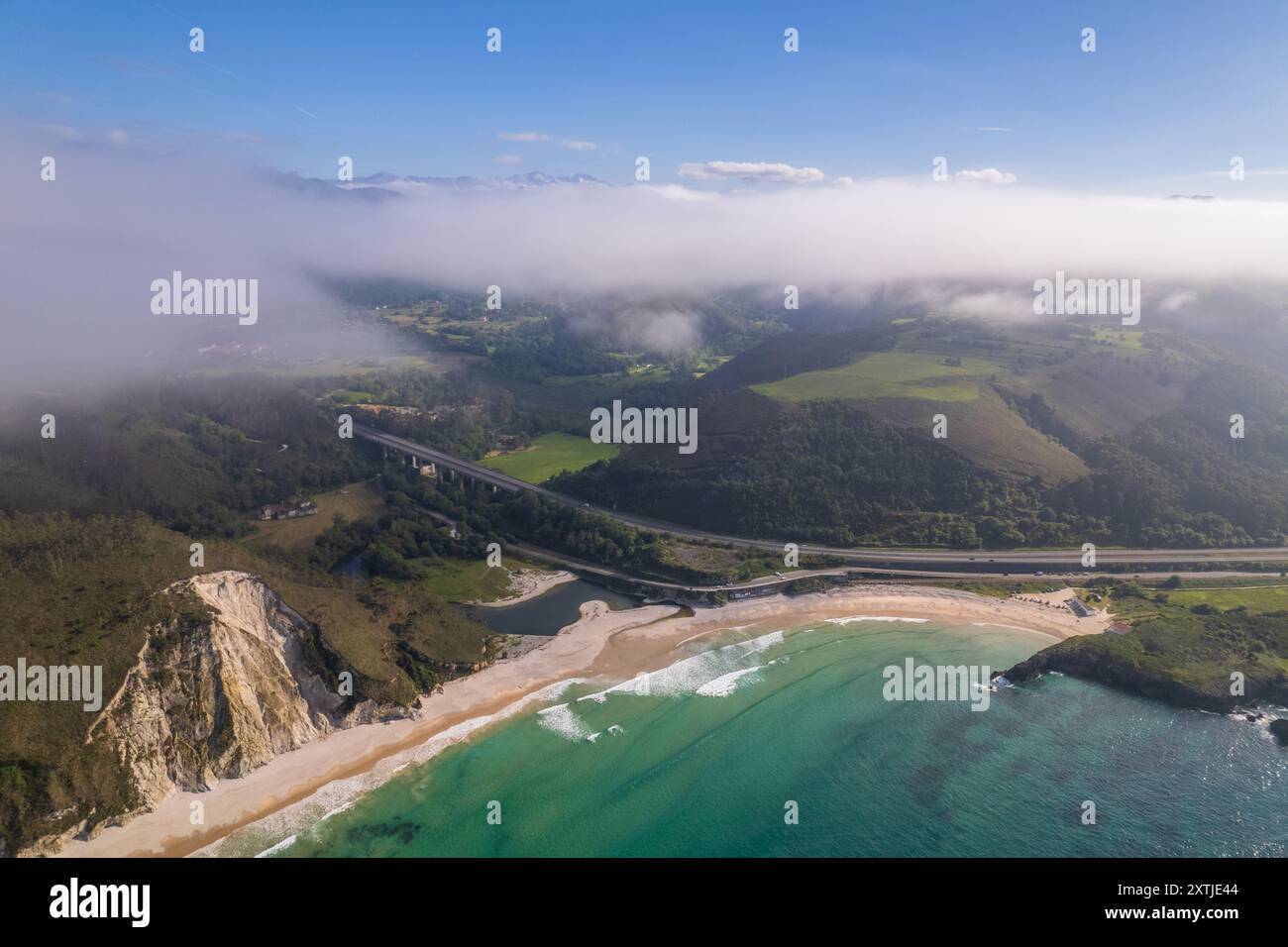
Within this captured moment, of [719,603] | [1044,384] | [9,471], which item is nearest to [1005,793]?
[719,603]

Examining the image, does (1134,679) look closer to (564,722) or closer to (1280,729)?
(1280,729)

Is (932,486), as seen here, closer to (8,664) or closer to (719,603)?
(719,603)

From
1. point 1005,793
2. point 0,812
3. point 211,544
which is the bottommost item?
point 1005,793

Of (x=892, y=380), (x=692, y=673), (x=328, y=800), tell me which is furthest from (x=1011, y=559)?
(x=328, y=800)

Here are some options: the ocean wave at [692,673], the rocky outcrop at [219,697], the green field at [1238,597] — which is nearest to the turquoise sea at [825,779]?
the ocean wave at [692,673]

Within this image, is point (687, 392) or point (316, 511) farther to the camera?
point (687, 392)

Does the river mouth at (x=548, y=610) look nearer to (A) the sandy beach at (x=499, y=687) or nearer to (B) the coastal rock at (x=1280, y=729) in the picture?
(A) the sandy beach at (x=499, y=687)
